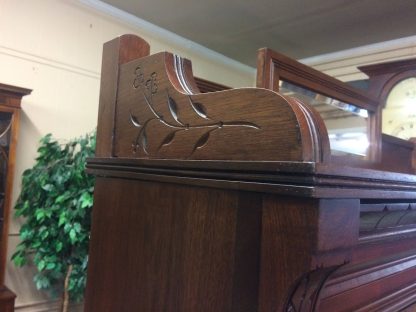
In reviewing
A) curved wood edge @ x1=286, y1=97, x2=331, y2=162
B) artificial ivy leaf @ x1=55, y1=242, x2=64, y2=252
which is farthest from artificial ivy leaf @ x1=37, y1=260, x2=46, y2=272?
curved wood edge @ x1=286, y1=97, x2=331, y2=162

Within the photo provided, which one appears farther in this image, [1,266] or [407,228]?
[1,266]

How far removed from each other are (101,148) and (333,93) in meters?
0.86

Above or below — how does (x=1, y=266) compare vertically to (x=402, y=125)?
below

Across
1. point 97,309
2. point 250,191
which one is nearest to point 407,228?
point 250,191

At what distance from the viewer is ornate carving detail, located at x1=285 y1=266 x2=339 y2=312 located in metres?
0.38

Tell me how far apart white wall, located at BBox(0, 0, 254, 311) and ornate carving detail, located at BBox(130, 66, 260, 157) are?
2246mm

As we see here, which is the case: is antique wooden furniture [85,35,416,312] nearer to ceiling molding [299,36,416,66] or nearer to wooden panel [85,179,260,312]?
wooden panel [85,179,260,312]

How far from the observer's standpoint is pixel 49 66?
2680mm

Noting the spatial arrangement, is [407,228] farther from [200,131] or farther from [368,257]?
[200,131]

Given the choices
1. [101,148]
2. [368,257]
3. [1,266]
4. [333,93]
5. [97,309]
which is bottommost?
[1,266]

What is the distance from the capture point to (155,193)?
0.54m

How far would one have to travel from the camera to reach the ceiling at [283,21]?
268cm

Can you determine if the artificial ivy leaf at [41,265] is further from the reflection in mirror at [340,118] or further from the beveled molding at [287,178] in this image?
Result: the beveled molding at [287,178]

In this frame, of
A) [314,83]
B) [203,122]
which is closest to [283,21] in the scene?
[314,83]
